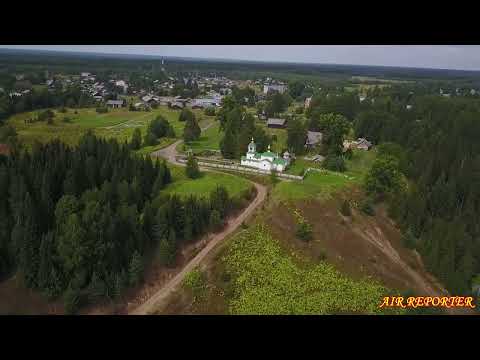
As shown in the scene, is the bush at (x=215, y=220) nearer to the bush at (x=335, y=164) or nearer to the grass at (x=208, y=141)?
the bush at (x=335, y=164)

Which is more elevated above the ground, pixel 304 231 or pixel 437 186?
pixel 437 186

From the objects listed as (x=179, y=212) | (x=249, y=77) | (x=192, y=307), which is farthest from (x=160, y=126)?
(x=249, y=77)

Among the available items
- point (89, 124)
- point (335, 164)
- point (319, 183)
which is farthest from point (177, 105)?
point (319, 183)

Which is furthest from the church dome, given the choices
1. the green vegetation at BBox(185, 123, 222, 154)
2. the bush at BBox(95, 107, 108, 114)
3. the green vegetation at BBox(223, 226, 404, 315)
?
the bush at BBox(95, 107, 108, 114)

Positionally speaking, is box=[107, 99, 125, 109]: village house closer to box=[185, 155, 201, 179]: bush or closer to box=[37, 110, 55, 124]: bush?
box=[37, 110, 55, 124]: bush

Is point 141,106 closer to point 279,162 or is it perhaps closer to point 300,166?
point 300,166

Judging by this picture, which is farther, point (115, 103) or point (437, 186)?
point (115, 103)

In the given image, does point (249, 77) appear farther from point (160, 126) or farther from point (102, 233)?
point (102, 233)
